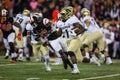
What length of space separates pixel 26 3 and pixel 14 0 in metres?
0.66

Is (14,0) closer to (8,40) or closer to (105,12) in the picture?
(105,12)

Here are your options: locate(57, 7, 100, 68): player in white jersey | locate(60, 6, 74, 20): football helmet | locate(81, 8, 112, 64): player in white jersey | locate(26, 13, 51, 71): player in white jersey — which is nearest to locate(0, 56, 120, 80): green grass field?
locate(26, 13, 51, 71): player in white jersey

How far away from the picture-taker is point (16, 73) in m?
13.5

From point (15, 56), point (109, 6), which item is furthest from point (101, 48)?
point (109, 6)

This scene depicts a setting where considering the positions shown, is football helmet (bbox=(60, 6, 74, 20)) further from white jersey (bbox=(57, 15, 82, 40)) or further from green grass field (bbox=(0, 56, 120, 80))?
green grass field (bbox=(0, 56, 120, 80))

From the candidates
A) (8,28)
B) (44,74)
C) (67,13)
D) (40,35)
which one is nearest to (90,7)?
(8,28)

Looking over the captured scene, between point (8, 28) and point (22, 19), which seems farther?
point (22, 19)

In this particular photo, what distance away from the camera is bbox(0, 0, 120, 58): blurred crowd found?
73.9 feet

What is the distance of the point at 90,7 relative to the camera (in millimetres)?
23609

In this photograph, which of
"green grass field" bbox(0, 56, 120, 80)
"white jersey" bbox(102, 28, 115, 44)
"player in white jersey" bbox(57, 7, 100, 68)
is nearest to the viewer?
"green grass field" bbox(0, 56, 120, 80)

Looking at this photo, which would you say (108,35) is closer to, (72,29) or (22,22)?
(22,22)

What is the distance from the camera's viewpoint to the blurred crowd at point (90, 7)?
22.5m

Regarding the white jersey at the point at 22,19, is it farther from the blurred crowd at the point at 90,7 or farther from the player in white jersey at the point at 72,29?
the player in white jersey at the point at 72,29

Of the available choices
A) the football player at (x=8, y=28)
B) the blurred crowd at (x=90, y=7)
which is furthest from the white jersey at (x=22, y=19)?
the blurred crowd at (x=90, y=7)
